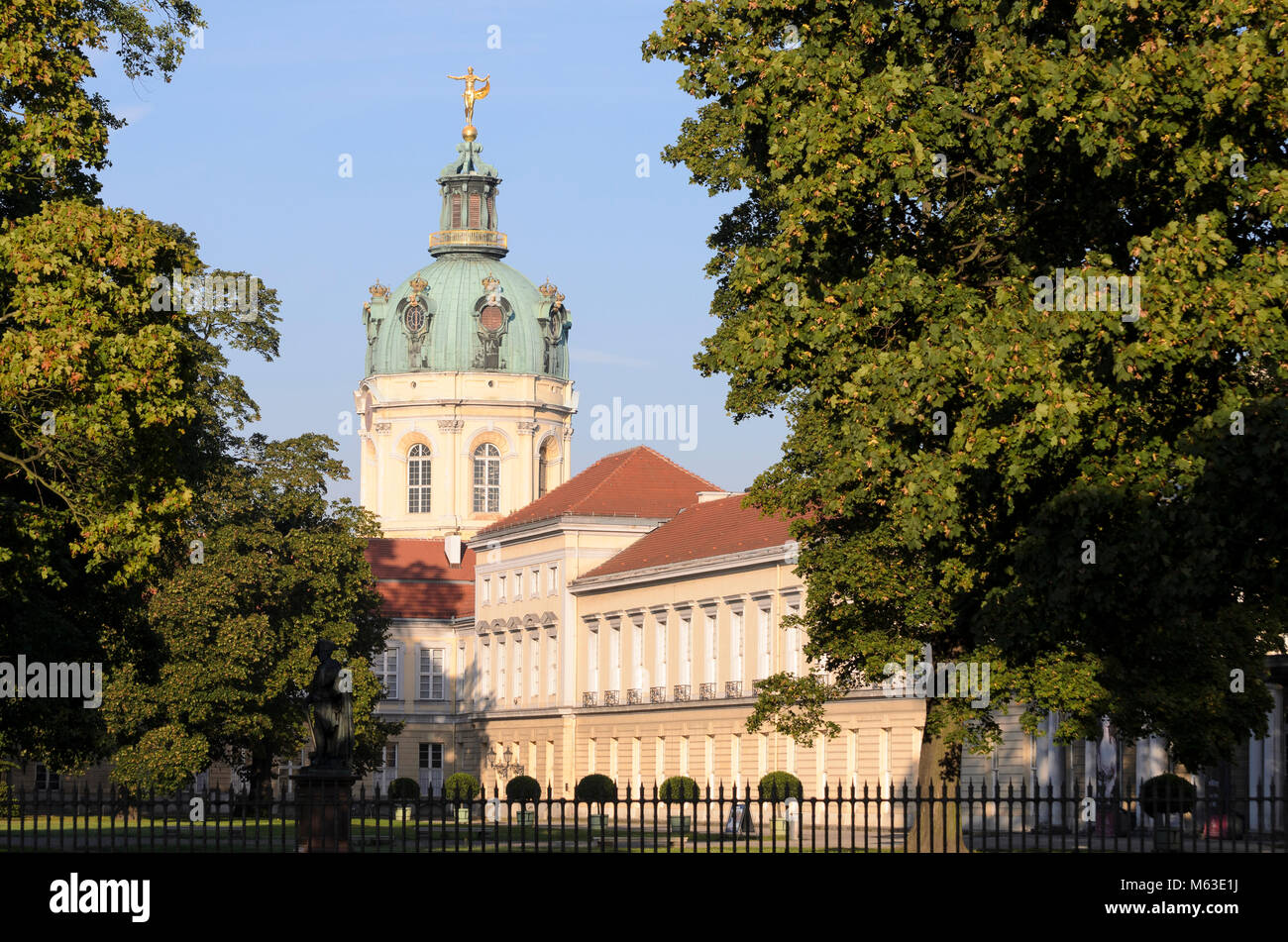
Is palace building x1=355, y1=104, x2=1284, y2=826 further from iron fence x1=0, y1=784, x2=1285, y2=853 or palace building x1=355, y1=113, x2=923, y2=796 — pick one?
iron fence x1=0, y1=784, x2=1285, y2=853

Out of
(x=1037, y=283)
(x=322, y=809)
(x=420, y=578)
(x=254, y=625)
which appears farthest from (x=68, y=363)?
(x=420, y=578)

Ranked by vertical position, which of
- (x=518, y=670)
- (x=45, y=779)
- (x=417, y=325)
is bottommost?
(x=45, y=779)

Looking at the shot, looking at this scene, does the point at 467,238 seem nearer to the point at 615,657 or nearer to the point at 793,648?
the point at 615,657

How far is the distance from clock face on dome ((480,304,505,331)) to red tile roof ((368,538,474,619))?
13.5 meters

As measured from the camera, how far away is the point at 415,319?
130 meters

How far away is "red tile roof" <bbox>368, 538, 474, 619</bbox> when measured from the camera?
386 feet

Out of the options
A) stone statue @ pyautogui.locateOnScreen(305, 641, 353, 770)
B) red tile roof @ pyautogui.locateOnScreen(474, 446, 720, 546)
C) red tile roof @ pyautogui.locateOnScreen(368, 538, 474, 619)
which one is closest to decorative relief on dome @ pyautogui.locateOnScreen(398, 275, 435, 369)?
red tile roof @ pyautogui.locateOnScreen(368, 538, 474, 619)

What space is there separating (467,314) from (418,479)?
1015cm

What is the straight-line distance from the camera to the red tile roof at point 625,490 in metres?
101

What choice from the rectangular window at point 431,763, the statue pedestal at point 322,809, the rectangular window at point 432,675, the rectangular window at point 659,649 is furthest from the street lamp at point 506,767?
the statue pedestal at point 322,809

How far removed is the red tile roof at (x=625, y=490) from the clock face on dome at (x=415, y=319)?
24009 millimetres

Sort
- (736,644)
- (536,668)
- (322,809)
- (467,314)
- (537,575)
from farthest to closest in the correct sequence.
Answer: (467,314) < (537,575) < (536,668) < (736,644) < (322,809)
